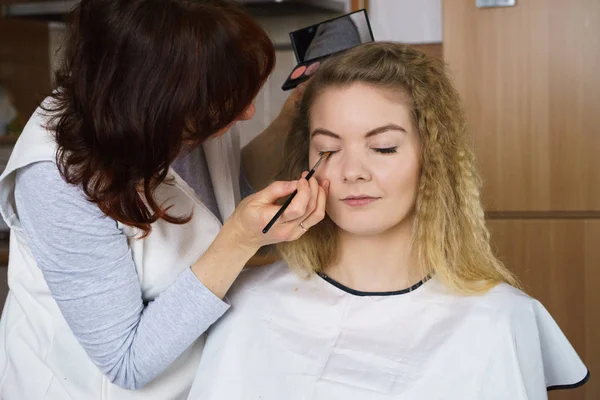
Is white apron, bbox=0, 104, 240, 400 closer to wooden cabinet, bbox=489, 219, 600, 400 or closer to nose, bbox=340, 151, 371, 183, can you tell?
nose, bbox=340, 151, 371, 183

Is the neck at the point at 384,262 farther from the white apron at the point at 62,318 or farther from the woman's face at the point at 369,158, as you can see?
the white apron at the point at 62,318

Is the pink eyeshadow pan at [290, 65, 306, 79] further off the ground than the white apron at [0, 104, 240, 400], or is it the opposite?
the pink eyeshadow pan at [290, 65, 306, 79]

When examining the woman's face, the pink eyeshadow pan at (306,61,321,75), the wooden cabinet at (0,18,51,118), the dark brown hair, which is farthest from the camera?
the wooden cabinet at (0,18,51,118)

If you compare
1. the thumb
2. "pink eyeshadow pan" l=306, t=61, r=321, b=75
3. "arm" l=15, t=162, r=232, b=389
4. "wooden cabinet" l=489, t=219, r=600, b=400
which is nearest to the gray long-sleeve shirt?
"arm" l=15, t=162, r=232, b=389

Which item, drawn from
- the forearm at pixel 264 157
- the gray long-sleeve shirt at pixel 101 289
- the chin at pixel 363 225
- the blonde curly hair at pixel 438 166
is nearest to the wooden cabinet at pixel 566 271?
the forearm at pixel 264 157

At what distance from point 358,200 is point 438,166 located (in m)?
0.18

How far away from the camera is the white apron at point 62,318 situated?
141 centimetres

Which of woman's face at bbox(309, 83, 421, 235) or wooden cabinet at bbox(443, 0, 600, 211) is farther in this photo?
wooden cabinet at bbox(443, 0, 600, 211)

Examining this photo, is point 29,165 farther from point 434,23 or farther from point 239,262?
point 434,23

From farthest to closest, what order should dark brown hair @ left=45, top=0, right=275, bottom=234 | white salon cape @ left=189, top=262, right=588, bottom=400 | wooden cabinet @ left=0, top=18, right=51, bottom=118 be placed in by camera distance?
wooden cabinet @ left=0, top=18, right=51, bottom=118 < white salon cape @ left=189, top=262, right=588, bottom=400 < dark brown hair @ left=45, top=0, right=275, bottom=234

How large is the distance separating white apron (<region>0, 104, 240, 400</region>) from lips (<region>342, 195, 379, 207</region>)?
28 centimetres

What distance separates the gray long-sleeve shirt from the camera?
1.28 meters

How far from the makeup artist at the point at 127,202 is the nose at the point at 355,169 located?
0.30 feet

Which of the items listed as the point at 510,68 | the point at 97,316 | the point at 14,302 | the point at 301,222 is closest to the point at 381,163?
the point at 301,222
